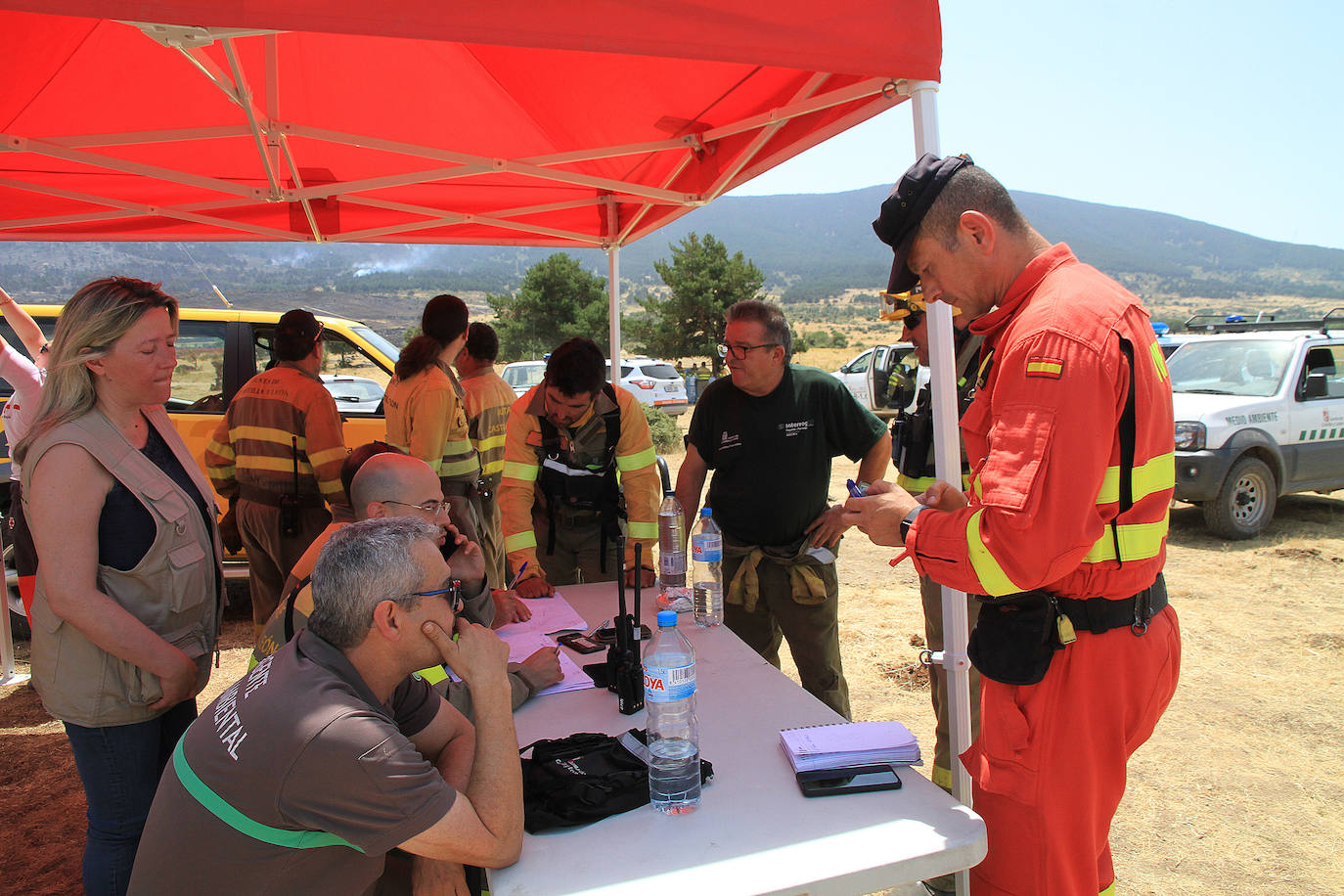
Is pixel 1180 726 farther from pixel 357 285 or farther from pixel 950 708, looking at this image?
pixel 357 285

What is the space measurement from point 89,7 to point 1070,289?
2014 mm

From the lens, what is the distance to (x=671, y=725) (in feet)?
6.12

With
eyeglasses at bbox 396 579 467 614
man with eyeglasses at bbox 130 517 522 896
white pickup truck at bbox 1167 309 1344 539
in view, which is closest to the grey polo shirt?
man with eyeglasses at bbox 130 517 522 896

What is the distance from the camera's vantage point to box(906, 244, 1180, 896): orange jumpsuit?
4.92 ft

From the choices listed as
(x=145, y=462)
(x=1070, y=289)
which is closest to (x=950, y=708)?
(x=1070, y=289)

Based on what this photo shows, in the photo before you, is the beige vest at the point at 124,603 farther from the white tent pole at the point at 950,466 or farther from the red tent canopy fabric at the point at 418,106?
the white tent pole at the point at 950,466

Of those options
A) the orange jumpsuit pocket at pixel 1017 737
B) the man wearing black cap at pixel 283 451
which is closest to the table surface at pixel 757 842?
the orange jumpsuit pocket at pixel 1017 737

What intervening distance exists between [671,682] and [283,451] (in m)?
3.04

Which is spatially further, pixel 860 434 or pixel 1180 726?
pixel 1180 726

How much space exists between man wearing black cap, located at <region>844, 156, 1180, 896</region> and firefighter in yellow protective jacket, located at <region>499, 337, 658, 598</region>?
1.74 meters

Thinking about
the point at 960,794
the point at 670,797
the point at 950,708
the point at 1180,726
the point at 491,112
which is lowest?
the point at 1180,726

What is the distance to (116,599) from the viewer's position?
6.89ft

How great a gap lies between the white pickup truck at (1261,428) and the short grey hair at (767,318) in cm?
561

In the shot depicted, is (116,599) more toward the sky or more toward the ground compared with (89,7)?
more toward the ground
